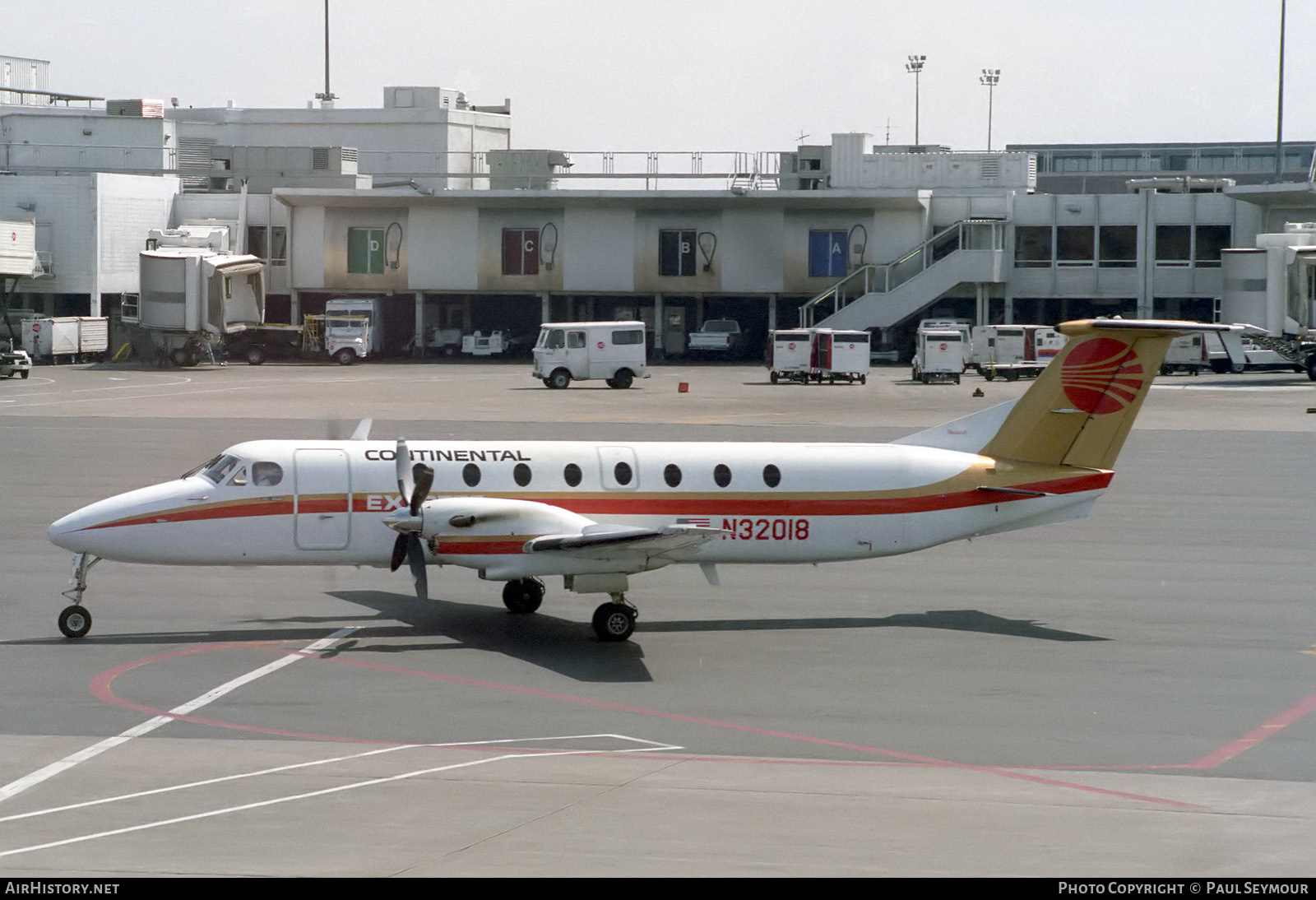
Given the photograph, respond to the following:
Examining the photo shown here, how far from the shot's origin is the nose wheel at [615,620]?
2122cm

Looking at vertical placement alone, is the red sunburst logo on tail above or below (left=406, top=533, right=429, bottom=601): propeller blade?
above

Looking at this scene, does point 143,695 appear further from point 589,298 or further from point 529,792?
point 589,298

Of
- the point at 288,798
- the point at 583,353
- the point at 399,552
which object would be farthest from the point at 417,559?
the point at 583,353

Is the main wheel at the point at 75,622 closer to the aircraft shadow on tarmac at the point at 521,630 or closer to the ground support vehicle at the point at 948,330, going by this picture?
the aircraft shadow on tarmac at the point at 521,630

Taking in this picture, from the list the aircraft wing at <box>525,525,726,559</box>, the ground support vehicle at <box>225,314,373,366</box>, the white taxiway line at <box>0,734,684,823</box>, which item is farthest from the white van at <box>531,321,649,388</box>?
the white taxiway line at <box>0,734,684,823</box>

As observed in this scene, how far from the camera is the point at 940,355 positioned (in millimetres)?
73375

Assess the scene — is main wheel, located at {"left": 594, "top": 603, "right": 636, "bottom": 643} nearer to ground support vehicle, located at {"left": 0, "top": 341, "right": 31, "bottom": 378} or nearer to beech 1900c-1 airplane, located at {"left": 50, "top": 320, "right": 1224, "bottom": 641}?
beech 1900c-1 airplane, located at {"left": 50, "top": 320, "right": 1224, "bottom": 641}

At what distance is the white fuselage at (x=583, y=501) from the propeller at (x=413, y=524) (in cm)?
21

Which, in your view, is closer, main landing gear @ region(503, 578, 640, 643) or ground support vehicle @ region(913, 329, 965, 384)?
main landing gear @ region(503, 578, 640, 643)

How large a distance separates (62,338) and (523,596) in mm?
68690

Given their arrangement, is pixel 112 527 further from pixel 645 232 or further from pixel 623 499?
pixel 645 232

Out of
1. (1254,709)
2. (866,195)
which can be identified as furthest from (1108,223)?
(1254,709)

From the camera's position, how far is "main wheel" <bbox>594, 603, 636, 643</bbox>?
69.6 feet

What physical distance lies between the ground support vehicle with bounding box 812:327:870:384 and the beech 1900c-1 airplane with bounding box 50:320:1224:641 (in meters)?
49.7
